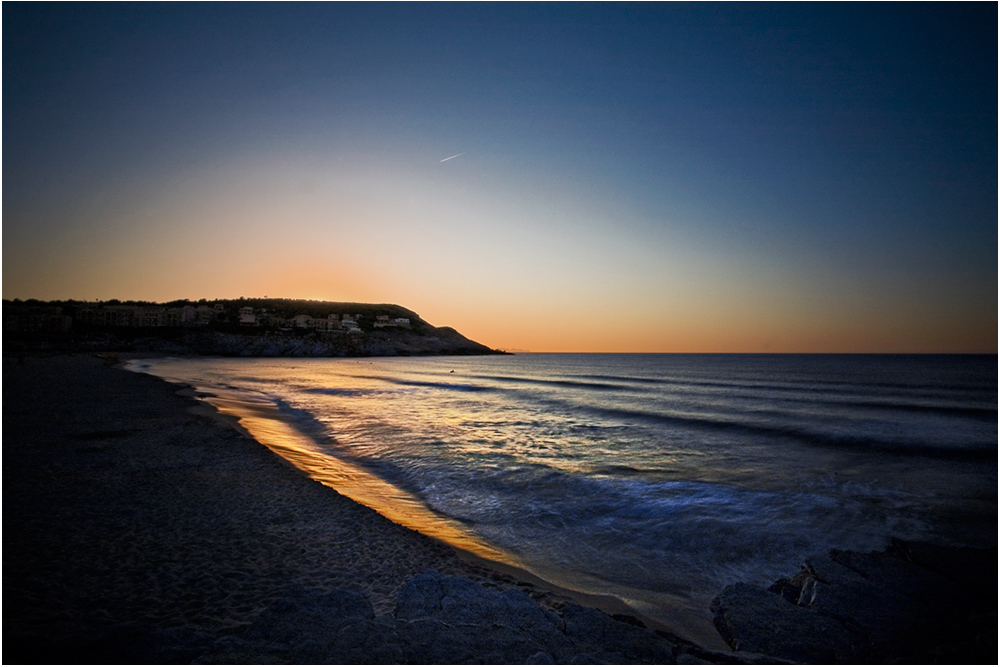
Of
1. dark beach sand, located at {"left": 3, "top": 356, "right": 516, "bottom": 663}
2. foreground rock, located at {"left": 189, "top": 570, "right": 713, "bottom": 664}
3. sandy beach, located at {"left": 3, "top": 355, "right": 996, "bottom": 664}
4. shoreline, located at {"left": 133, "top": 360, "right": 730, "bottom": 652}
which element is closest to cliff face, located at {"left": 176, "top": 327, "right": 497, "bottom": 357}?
shoreline, located at {"left": 133, "top": 360, "right": 730, "bottom": 652}

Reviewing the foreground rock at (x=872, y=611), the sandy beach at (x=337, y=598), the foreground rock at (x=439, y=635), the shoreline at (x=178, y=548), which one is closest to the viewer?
the foreground rock at (x=439, y=635)

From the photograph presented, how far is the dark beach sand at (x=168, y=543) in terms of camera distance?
4176mm

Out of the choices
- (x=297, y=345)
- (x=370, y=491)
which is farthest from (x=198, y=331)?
(x=370, y=491)

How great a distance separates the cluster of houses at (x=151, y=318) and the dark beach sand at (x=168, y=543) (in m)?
150

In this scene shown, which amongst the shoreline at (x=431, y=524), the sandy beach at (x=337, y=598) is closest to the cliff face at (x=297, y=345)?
the shoreline at (x=431, y=524)

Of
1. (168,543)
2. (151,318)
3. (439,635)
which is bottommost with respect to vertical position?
(168,543)

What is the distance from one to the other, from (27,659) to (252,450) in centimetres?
881

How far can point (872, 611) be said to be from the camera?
515 centimetres

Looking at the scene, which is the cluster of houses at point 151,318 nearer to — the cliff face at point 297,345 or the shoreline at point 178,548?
the cliff face at point 297,345

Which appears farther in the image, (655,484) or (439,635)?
(655,484)

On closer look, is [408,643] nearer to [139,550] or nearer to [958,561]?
[139,550]

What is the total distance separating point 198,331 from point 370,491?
142202 millimetres

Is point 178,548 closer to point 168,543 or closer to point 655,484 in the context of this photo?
point 168,543

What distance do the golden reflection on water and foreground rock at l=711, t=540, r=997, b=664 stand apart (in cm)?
325
